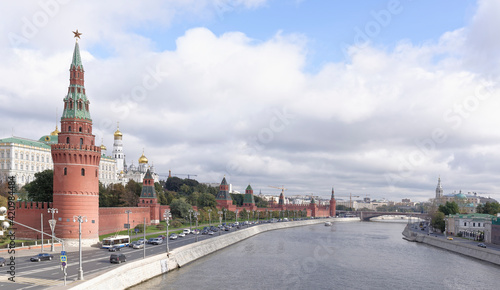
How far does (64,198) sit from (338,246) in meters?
49.9

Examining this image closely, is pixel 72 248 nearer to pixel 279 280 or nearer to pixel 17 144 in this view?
pixel 279 280

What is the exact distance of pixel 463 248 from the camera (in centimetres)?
7556

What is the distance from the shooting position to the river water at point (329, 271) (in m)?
46.9

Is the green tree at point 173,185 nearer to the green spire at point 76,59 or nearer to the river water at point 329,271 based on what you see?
the river water at point 329,271

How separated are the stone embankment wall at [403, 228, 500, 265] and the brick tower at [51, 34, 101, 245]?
5529 centimetres

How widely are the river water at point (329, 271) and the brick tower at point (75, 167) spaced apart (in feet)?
52.1

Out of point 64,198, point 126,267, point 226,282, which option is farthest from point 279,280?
point 64,198

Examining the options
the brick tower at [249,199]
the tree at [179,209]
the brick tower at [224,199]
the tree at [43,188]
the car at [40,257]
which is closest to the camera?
the car at [40,257]

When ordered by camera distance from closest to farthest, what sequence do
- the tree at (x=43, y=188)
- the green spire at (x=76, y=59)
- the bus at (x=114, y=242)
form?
the bus at (x=114, y=242), the green spire at (x=76, y=59), the tree at (x=43, y=188)

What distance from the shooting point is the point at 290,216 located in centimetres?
19488

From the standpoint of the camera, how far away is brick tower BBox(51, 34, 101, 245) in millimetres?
59250

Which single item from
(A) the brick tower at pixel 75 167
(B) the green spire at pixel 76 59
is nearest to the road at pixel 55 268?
(A) the brick tower at pixel 75 167

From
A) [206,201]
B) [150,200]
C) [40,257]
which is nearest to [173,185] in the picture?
[206,201]

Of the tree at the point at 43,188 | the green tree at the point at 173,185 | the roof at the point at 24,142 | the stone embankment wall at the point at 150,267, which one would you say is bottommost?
the stone embankment wall at the point at 150,267
